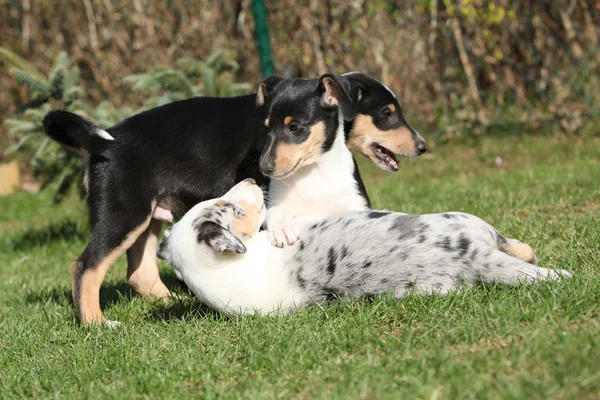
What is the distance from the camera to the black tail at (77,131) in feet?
15.9

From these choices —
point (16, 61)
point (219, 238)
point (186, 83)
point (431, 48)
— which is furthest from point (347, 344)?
point (431, 48)

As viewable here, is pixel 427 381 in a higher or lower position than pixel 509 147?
higher

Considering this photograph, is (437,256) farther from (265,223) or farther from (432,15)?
(432,15)

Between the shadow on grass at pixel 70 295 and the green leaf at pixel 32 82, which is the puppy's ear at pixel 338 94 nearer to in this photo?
the shadow on grass at pixel 70 295

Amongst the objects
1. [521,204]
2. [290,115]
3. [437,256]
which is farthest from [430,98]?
[437,256]

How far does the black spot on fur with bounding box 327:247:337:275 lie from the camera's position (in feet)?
13.1

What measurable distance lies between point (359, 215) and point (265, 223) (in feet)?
2.11

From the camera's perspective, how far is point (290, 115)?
185 inches

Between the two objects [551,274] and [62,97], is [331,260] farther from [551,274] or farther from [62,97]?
[62,97]

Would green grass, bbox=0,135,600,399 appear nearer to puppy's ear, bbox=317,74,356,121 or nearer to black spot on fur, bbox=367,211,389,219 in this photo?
black spot on fur, bbox=367,211,389,219

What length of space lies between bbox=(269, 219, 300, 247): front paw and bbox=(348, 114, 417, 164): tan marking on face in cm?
106

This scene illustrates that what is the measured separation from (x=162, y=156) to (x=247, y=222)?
84cm

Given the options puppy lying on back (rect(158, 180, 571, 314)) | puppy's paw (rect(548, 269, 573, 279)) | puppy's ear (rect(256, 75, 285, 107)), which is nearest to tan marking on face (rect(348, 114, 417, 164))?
puppy's ear (rect(256, 75, 285, 107))

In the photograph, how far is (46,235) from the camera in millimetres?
7988
